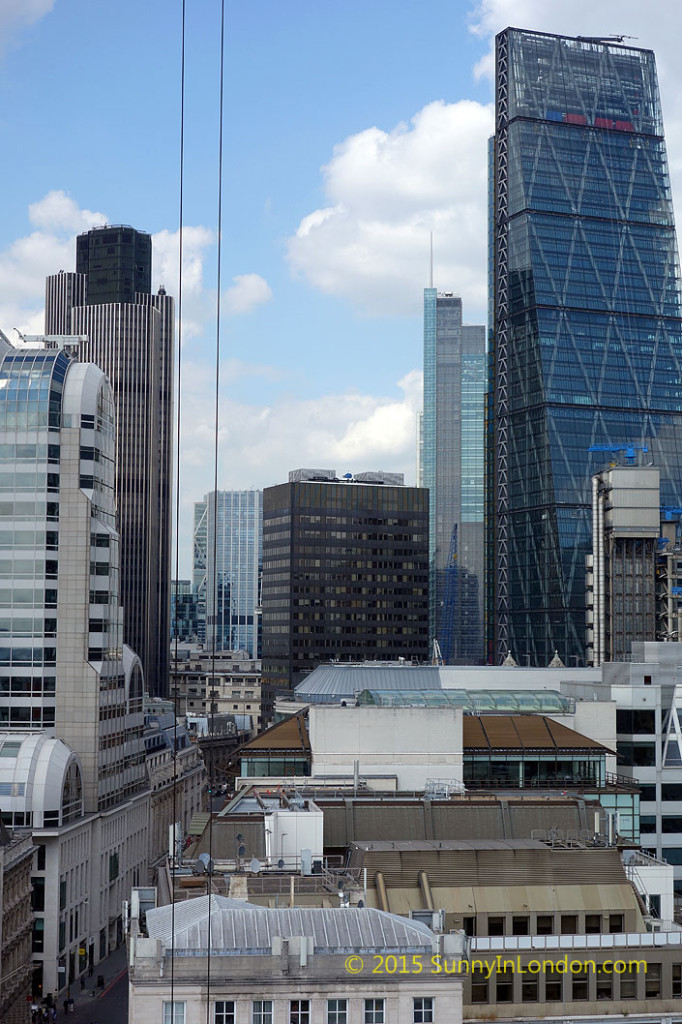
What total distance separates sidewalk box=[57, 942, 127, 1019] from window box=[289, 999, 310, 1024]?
63.4 meters

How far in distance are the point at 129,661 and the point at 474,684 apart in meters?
40.4

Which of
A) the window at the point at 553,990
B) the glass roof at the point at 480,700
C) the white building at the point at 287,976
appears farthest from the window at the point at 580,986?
the glass roof at the point at 480,700

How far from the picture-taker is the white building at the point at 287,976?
60469 mm

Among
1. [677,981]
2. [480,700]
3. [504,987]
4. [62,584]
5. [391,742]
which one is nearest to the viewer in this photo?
[504,987]

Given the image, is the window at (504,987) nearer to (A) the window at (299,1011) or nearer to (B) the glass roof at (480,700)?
(A) the window at (299,1011)

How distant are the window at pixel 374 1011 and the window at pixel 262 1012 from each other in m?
4.32

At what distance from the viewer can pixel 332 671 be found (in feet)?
523

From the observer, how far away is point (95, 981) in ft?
431

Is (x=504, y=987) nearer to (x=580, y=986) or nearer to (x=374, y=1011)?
(x=580, y=986)

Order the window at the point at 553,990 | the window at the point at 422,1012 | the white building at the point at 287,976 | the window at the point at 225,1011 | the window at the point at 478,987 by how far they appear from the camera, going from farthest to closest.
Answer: the window at the point at 553,990 → the window at the point at 478,987 → the window at the point at 422,1012 → the window at the point at 225,1011 → the white building at the point at 287,976

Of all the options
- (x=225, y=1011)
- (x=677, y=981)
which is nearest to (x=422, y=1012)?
(x=225, y=1011)

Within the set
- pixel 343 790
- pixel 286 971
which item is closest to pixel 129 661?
pixel 343 790

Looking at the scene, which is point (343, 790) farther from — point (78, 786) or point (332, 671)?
point (332, 671)

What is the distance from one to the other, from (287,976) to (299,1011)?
Result: 169 cm
